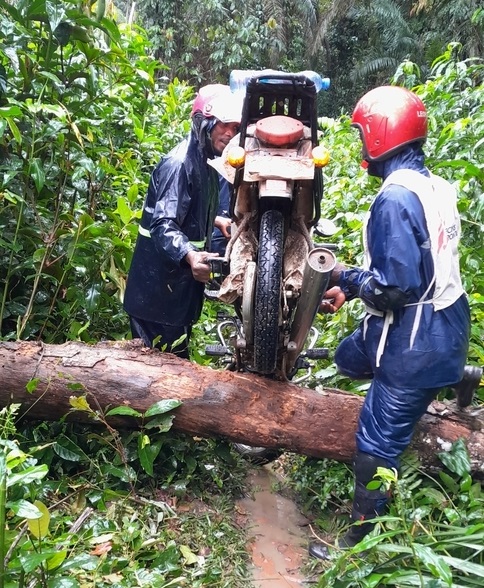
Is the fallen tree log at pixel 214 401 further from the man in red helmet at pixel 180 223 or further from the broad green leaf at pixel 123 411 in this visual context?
the man in red helmet at pixel 180 223

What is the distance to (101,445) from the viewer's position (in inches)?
110

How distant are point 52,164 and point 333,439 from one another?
7.28ft

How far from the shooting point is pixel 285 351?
269 centimetres

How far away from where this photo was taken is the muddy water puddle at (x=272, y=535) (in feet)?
7.91

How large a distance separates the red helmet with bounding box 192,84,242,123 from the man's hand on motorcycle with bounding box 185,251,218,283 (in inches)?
28.5

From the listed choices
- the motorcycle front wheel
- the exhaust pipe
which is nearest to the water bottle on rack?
the motorcycle front wheel

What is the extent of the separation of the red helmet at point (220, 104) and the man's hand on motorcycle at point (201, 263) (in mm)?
723

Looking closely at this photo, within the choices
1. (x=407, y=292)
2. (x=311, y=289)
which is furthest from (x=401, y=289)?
(x=311, y=289)

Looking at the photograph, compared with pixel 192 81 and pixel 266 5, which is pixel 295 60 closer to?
pixel 266 5

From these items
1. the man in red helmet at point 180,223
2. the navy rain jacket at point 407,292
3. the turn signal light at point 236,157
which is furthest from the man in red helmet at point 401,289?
the man in red helmet at point 180,223

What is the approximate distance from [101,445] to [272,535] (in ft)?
3.08

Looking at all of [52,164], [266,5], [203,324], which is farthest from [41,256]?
[266,5]

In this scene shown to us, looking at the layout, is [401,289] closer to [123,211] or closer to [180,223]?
[180,223]

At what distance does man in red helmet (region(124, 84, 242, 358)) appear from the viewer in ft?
9.41
